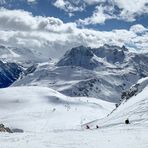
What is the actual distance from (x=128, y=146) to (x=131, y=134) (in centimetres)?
872

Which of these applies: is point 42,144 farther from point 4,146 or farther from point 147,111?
point 147,111

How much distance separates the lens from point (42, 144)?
35.8 meters

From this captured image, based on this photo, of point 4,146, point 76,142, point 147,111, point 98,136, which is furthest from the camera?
point 147,111

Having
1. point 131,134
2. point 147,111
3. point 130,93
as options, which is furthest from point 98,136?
point 130,93

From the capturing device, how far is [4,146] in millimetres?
34188

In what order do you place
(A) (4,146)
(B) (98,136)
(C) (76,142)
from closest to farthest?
(A) (4,146) → (C) (76,142) → (B) (98,136)

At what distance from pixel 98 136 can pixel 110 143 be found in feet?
17.4

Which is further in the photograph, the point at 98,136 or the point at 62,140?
the point at 98,136

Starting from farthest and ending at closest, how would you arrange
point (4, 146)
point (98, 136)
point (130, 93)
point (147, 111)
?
point (130, 93)
point (147, 111)
point (98, 136)
point (4, 146)

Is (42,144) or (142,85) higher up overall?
(142,85)

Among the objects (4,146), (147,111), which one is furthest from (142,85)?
(4,146)

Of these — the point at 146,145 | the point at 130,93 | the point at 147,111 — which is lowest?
the point at 146,145

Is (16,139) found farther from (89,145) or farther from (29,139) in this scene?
(89,145)

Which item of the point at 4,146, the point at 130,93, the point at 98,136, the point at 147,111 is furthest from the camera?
the point at 130,93
